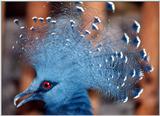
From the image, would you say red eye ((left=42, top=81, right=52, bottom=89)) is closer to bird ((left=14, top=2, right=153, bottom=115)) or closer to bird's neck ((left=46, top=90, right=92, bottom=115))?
bird ((left=14, top=2, right=153, bottom=115))

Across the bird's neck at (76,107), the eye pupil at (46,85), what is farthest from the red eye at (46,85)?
the bird's neck at (76,107)

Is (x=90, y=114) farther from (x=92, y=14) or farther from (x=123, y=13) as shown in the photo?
(x=123, y=13)

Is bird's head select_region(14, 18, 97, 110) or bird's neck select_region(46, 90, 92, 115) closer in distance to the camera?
bird's head select_region(14, 18, 97, 110)

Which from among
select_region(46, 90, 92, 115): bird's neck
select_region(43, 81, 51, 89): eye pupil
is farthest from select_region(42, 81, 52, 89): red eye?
select_region(46, 90, 92, 115): bird's neck

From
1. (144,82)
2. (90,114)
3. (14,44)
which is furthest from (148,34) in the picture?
(14,44)

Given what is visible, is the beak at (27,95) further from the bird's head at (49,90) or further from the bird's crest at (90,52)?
the bird's crest at (90,52)

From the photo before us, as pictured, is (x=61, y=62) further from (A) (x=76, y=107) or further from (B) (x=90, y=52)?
(A) (x=76, y=107)

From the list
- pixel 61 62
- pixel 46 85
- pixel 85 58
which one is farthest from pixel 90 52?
pixel 46 85
